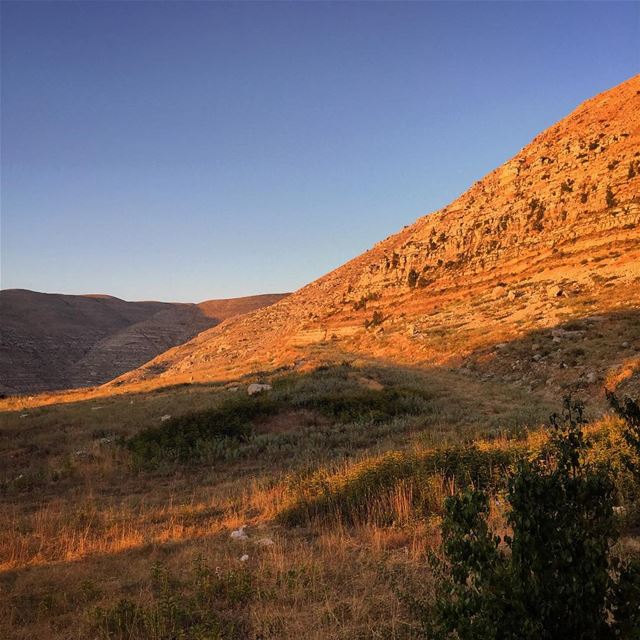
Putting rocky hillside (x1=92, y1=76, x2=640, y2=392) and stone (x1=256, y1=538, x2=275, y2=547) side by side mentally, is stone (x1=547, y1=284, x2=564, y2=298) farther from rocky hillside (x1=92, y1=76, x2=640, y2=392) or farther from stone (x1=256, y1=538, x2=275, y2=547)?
stone (x1=256, y1=538, x2=275, y2=547)

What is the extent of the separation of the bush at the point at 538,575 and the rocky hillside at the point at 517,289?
14778 mm

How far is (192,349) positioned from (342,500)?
196ft

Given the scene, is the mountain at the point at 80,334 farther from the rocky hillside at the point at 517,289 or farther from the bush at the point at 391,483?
the bush at the point at 391,483

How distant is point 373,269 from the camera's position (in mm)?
50656

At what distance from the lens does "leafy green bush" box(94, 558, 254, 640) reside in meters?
3.86

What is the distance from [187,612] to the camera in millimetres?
4059

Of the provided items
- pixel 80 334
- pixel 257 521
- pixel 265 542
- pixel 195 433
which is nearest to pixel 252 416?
pixel 195 433

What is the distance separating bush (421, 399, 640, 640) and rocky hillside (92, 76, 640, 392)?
48.5 ft

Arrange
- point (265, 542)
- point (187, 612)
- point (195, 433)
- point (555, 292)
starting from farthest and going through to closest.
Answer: point (555, 292)
point (195, 433)
point (265, 542)
point (187, 612)

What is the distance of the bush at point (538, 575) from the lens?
2273 mm

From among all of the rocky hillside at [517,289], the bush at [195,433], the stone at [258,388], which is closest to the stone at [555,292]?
the rocky hillside at [517,289]

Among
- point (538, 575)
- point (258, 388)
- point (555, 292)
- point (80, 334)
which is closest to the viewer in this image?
point (538, 575)

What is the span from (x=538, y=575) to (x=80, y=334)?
10954cm

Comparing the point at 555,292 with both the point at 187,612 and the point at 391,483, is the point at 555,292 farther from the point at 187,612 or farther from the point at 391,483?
the point at 187,612
